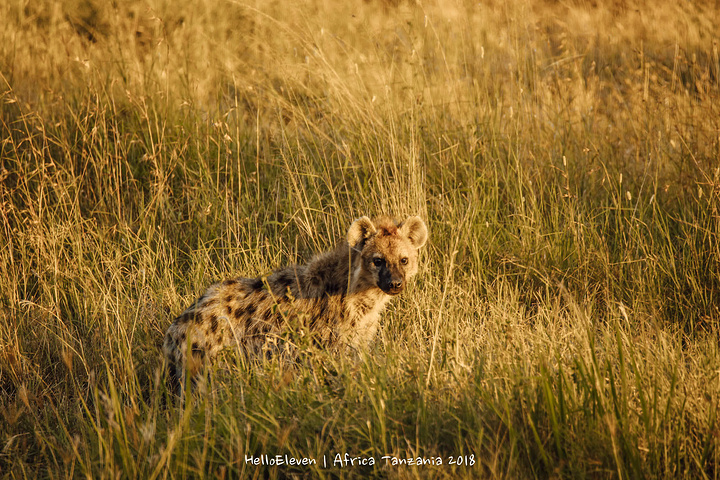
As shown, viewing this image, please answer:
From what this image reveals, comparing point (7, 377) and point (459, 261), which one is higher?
point (459, 261)

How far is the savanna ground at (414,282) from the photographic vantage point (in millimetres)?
2629

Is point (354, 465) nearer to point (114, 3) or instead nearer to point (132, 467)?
point (132, 467)

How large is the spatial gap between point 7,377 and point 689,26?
264 inches

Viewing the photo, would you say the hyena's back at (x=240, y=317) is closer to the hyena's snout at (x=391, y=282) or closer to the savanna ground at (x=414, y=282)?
the savanna ground at (x=414, y=282)

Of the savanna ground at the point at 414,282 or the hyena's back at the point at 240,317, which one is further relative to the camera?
the hyena's back at the point at 240,317

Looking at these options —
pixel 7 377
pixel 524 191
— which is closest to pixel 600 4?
pixel 524 191

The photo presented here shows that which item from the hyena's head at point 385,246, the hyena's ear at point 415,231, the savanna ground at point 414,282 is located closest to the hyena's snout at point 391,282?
the hyena's head at point 385,246

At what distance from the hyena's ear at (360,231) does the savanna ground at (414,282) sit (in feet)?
1.75

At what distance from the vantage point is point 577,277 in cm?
447

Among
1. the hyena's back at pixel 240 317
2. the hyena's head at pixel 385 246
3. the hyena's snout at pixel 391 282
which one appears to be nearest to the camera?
the hyena's back at pixel 240 317

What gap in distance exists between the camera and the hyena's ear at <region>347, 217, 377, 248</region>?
415 cm

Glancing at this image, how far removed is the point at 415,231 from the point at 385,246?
29cm

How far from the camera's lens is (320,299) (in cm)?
416

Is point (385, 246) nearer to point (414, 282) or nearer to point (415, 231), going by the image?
point (415, 231)
